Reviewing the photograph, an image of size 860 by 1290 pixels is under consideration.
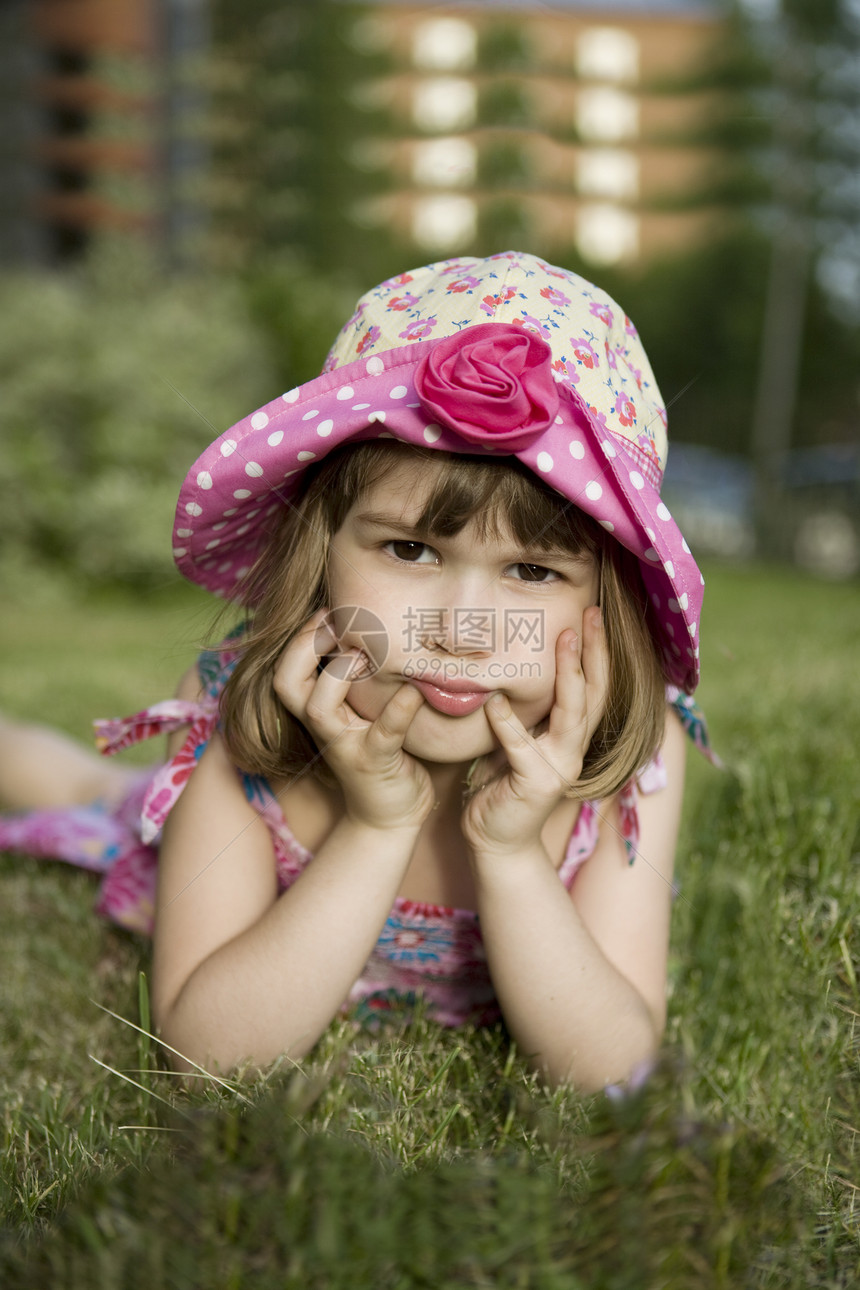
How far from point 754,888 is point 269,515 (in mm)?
1072

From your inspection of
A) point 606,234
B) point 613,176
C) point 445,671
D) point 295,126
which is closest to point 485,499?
point 445,671

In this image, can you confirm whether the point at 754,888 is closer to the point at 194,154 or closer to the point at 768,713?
the point at 768,713

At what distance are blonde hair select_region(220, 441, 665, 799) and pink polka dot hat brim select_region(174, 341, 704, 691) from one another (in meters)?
0.04

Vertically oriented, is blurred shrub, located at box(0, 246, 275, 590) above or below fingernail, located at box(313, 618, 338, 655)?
below

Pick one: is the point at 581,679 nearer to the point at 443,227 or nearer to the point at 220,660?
the point at 220,660

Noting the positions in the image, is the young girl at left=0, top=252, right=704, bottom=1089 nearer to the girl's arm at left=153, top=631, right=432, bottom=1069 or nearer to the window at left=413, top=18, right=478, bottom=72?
the girl's arm at left=153, top=631, right=432, bottom=1069

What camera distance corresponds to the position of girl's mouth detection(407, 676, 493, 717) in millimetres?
1583

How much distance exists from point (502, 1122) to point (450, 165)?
160 cm

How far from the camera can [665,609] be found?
70.6 inches

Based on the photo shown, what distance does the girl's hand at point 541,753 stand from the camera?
1612mm

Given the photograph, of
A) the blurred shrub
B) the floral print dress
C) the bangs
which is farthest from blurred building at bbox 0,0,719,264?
the bangs

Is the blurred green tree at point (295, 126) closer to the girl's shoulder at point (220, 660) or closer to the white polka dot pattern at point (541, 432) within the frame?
the girl's shoulder at point (220, 660)

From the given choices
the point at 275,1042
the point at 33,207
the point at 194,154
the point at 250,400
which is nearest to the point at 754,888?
the point at 275,1042

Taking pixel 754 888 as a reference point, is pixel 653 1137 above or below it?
above
